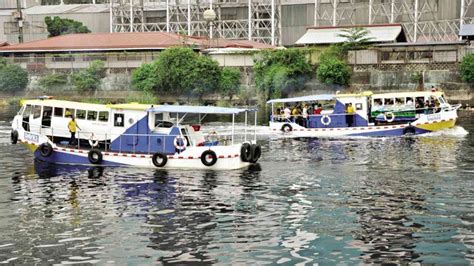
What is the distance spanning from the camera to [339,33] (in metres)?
86.3

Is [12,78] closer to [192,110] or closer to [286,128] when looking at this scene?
[286,128]

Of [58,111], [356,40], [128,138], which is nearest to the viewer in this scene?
[128,138]

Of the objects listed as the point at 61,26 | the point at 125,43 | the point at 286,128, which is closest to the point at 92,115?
the point at 286,128

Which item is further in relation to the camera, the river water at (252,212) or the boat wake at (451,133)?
the boat wake at (451,133)

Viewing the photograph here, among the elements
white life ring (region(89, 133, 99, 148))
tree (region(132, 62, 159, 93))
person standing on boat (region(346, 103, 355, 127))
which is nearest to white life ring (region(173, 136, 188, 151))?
white life ring (region(89, 133, 99, 148))

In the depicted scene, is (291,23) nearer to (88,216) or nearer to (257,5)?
(257,5)

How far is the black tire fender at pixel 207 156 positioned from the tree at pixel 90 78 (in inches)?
2110

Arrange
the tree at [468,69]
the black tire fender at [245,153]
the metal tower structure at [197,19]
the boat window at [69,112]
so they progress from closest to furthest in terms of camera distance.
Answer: the black tire fender at [245,153]
the boat window at [69,112]
the tree at [468,69]
the metal tower structure at [197,19]

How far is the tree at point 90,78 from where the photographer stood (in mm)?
89062

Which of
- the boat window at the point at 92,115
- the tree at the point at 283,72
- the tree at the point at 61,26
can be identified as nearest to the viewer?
the boat window at the point at 92,115

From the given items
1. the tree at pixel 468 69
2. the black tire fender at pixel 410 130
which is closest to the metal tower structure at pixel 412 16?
the tree at pixel 468 69

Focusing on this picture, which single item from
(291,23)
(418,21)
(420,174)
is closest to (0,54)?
(291,23)

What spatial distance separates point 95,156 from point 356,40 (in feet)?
159

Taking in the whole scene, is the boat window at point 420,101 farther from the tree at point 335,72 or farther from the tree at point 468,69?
the tree at point 335,72
